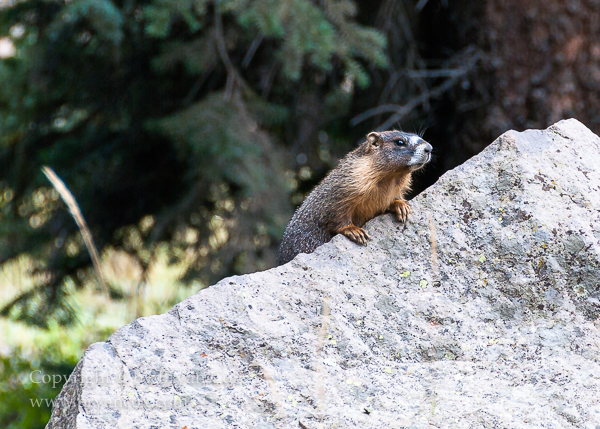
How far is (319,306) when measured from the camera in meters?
2.87

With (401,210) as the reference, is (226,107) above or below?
above

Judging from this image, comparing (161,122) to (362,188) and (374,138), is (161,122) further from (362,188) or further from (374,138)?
(362,188)

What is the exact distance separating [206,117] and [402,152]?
5.59ft

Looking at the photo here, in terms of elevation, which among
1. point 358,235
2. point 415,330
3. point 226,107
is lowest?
point 415,330

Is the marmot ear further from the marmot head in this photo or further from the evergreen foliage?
the evergreen foliage

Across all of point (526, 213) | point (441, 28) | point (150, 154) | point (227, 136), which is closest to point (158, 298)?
point (150, 154)

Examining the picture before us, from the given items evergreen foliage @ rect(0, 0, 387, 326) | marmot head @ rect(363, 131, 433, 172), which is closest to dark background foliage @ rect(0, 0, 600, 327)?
evergreen foliage @ rect(0, 0, 387, 326)

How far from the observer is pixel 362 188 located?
3896 millimetres

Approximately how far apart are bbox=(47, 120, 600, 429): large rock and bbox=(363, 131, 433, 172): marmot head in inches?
20.8

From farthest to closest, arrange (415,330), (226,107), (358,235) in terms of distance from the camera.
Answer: (226,107), (358,235), (415,330)

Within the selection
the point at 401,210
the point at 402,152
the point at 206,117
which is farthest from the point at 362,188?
the point at 206,117

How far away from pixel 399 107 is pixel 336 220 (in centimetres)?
253

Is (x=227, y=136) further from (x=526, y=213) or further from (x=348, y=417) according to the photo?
(x=348, y=417)

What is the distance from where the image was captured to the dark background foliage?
5102 mm
